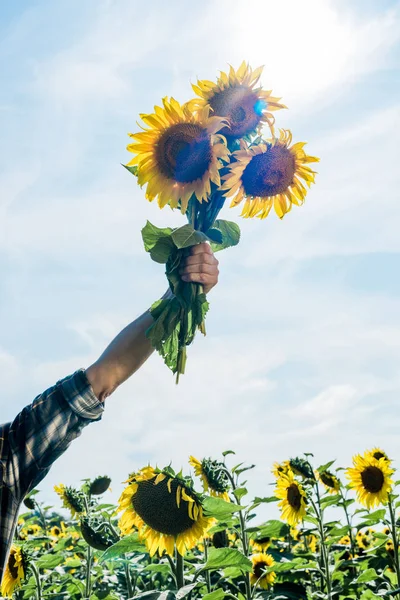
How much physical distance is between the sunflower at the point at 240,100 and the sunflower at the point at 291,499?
11.6 feet

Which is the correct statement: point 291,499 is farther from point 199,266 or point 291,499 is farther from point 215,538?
point 199,266

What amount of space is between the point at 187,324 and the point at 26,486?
1.17 m

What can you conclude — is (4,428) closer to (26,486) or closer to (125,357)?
(26,486)

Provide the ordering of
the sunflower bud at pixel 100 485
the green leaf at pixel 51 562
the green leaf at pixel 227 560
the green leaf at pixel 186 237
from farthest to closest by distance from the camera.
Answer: the sunflower bud at pixel 100 485 < the green leaf at pixel 51 562 < the green leaf at pixel 227 560 < the green leaf at pixel 186 237

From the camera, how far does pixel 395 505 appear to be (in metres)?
5.14

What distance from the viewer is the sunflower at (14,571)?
171 inches

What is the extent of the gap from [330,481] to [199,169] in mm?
4627

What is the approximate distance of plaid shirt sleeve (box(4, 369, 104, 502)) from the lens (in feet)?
9.45

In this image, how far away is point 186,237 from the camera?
7.24 ft

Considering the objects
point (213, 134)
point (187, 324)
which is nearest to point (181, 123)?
point (213, 134)

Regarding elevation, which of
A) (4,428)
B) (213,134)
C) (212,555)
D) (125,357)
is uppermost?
(213,134)

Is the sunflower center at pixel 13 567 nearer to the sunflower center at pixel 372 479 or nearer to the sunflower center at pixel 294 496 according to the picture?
the sunflower center at pixel 294 496

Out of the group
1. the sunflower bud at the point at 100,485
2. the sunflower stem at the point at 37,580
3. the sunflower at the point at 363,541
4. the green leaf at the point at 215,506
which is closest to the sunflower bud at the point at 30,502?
the sunflower bud at the point at 100,485

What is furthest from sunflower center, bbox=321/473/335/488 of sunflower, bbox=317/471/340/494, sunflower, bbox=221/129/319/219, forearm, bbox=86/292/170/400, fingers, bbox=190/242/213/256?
fingers, bbox=190/242/213/256
